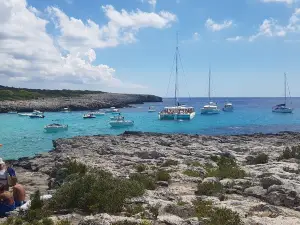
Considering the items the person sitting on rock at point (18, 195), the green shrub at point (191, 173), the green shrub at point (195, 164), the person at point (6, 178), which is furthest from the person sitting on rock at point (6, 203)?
the green shrub at point (195, 164)

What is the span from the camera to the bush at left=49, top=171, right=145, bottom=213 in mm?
13328

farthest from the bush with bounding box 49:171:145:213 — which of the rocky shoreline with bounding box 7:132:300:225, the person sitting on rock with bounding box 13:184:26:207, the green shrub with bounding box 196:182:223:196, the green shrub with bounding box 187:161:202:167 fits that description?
the green shrub with bounding box 187:161:202:167

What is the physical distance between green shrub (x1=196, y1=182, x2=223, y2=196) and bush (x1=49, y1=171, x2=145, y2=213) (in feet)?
10.4

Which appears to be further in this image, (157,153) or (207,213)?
(157,153)

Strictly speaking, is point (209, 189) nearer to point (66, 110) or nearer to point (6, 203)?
point (6, 203)

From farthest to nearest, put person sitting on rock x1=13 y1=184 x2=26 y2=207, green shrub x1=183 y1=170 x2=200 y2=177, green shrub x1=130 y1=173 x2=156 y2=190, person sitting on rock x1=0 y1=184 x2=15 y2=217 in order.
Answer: green shrub x1=183 y1=170 x2=200 y2=177 → green shrub x1=130 y1=173 x2=156 y2=190 → person sitting on rock x1=13 y1=184 x2=26 y2=207 → person sitting on rock x1=0 y1=184 x2=15 y2=217

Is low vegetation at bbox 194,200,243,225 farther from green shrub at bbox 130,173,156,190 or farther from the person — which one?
the person

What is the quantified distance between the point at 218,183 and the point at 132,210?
19.5ft

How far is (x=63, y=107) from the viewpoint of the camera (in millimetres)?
165750

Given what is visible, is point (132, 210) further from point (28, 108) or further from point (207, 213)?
point (28, 108)

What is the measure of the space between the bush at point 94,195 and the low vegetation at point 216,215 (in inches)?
112

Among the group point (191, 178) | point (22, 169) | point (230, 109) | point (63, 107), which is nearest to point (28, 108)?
point (63, 107)

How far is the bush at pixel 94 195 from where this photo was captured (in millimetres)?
13328

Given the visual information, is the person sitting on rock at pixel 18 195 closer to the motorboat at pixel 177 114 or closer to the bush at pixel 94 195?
the bush at pixel 94 195
